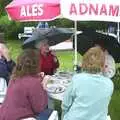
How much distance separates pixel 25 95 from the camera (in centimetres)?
589

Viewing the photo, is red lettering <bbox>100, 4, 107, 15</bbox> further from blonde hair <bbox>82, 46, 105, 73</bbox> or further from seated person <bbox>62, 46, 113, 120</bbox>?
seated person <bbox>62, 46, 113, 120</bbox>

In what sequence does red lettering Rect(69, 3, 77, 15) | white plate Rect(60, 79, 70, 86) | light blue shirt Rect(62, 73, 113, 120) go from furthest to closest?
red lettering Rect(69, 3, 77, 15), white plate Rect(60, 79, 70, 86), light blue shirt Rect(62, 73, 113, 120)

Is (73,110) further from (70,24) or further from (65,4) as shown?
(70,24)

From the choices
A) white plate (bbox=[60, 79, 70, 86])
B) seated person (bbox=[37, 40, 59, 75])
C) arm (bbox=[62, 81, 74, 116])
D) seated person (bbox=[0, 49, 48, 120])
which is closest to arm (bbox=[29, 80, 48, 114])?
seated person (bbox=[0, 49, 48, 120])

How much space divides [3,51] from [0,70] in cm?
57

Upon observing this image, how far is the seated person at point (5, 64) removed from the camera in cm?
784

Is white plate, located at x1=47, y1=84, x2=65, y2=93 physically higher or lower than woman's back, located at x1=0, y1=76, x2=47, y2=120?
lower

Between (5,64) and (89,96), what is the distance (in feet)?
8.62

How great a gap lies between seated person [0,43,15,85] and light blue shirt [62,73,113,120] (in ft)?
7.20

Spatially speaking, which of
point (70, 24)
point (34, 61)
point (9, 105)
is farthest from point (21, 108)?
point (70, 24)

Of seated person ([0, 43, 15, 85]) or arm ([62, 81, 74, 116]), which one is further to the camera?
seated person ([0, 43, 15, 85])

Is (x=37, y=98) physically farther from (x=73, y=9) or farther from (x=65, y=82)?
(x=73, y=9)

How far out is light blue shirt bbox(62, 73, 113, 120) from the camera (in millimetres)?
5734

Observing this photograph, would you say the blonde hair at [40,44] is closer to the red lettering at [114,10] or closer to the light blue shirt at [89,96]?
the red lettering at [114,10]
